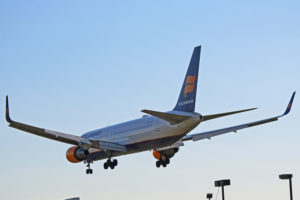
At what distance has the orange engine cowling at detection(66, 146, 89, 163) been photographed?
7112 centimetres

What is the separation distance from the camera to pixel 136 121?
2724 inches

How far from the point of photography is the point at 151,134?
2608 inches

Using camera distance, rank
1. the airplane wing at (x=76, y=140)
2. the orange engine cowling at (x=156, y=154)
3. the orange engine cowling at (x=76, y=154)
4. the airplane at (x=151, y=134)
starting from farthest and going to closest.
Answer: the orange engine cowling at (x=156, y=154) → the orange engine cowling at (x=76, y=154) → the airplane wing at (x=76, y=140) → the airplane at (x=151, y=134)

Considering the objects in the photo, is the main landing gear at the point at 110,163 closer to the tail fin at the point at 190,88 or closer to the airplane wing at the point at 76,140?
the airplane wing at the point at 76,140

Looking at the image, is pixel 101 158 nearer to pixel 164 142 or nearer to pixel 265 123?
pixel 164 142

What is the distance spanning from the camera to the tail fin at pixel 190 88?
64562 millimetres

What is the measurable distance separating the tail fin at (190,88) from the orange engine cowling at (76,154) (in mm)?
11424

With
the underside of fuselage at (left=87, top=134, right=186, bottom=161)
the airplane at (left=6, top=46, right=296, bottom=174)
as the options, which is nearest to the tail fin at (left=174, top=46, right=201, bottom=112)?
the airplane at (left=6, top=46, right=296, bottom=174)

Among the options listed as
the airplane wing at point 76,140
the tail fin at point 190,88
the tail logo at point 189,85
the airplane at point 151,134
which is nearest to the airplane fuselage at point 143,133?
the airplane at point 151,134

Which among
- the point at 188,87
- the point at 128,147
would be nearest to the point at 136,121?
the point at 128,147

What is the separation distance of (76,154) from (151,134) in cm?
945

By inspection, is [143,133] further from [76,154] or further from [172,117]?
[76,154]

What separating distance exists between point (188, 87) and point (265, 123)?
8706 millimetres

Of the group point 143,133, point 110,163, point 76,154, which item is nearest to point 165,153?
point 110,163
